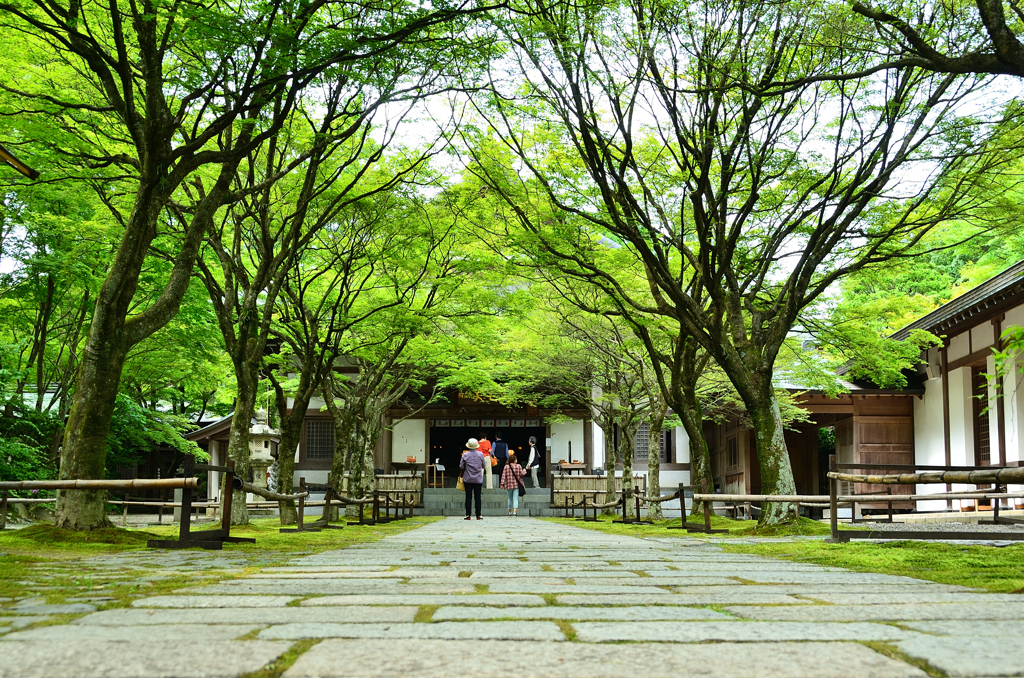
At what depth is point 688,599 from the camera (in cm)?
411

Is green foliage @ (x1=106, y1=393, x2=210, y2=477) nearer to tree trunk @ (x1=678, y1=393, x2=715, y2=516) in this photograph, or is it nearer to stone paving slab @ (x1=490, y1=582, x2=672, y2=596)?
tree trunk @ (x1=678, y1=393, x2=715, y2=516)

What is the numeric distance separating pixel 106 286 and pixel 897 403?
66.5 feet

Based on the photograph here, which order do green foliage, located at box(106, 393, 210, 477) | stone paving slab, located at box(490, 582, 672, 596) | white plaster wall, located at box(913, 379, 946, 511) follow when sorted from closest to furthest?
stone paving slab, located at box(490, 582, 672, 596)
green foliage, located at box(106, 393, 210, 477)
white plaster wall, located at box(913, 379, 946, 511)

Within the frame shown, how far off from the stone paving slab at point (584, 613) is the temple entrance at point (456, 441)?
3015 centimetres

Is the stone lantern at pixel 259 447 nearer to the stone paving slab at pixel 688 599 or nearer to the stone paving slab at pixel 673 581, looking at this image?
A: the stone paving slab at pixel 673 581

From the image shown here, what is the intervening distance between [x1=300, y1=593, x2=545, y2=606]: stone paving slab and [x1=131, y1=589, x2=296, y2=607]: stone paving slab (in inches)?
5.7

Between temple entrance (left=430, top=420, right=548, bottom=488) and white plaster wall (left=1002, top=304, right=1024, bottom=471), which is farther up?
white plaster wall (left=1002, top=304, right=1024, bottom=471)

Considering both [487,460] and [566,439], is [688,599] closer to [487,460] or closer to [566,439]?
[487,460]

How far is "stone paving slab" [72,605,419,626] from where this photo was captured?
130 inches

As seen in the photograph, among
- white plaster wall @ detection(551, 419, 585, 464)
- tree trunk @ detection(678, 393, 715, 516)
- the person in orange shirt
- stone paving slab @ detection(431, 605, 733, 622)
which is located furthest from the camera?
white plaster wall @ detection(551, 419, 585, 464)

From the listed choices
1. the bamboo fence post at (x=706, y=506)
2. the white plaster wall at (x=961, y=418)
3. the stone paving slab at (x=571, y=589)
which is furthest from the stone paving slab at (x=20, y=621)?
the white plaster wall at (x=961, y=418)

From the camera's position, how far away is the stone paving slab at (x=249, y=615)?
10.9ft

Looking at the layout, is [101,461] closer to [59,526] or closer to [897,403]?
[59,526]

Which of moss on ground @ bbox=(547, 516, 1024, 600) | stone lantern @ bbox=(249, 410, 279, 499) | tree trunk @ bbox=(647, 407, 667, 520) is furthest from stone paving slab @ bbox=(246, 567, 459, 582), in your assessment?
tree trunk @ bbox=(647, 407, 667, 520)
